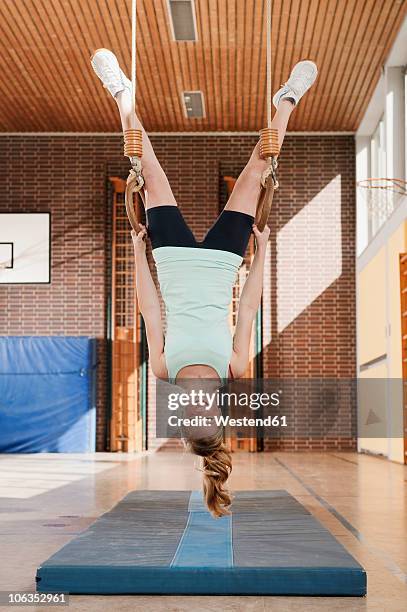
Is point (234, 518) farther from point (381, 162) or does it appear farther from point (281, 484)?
point (381, 162)

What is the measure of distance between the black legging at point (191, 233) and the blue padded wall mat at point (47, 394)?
8.14 meters

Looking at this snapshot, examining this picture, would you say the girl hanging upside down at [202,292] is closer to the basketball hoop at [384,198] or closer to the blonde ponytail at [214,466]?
the blonde ponytail at [214,466]

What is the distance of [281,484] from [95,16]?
17.1 ft

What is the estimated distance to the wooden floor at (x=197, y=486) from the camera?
307 centimetres

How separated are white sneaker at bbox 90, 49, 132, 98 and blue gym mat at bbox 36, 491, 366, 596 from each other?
2.25 m

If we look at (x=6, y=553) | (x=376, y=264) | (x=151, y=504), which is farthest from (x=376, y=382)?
(x=6, y=553)

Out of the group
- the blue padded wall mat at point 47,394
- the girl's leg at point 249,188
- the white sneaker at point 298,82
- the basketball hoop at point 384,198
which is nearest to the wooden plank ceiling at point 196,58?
the basketball hoop at point 384,198

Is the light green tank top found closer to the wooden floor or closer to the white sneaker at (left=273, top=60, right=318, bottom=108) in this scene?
the wooden floor

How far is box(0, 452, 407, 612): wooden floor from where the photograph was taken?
3.07 metres

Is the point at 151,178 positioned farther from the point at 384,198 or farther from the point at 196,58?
the point at 196,58

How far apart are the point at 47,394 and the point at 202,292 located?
27.9 feet

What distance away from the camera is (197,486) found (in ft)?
23.3

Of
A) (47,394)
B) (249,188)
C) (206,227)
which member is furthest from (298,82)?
(47,394)

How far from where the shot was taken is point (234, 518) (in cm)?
459
